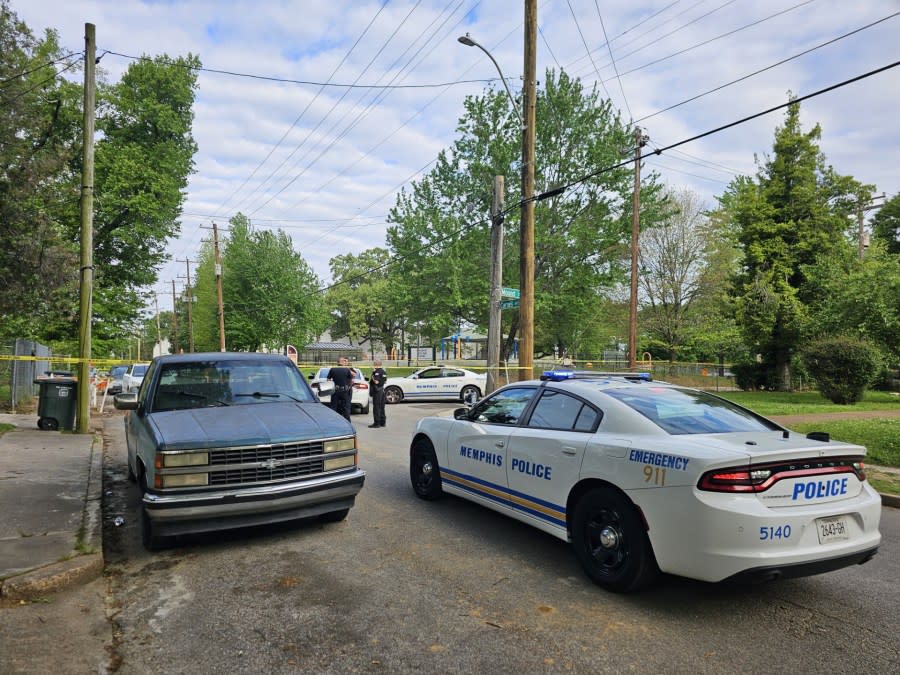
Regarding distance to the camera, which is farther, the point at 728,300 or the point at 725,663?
the point at 728,300

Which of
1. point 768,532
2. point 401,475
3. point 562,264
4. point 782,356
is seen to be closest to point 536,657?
point 768,532

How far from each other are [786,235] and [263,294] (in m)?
36.1

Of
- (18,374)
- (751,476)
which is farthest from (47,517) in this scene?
(18,374)

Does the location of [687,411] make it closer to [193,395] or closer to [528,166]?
[193,395]

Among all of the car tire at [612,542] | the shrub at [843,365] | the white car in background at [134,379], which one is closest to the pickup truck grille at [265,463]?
the car tire at [612,542]

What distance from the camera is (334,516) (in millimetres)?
5852

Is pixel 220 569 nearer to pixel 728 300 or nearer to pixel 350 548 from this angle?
pixel 350 548

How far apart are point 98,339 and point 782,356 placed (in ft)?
102

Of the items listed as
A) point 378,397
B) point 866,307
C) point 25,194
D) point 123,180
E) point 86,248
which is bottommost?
point 378,397

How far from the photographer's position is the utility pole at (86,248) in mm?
12414

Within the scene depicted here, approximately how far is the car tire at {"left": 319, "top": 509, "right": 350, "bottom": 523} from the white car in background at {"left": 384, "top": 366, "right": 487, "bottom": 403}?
16072mm

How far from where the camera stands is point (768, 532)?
353cm

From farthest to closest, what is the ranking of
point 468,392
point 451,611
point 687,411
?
1. point 468,392
2. point 687,411
3. point 451,611

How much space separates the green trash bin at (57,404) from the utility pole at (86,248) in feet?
0.47
